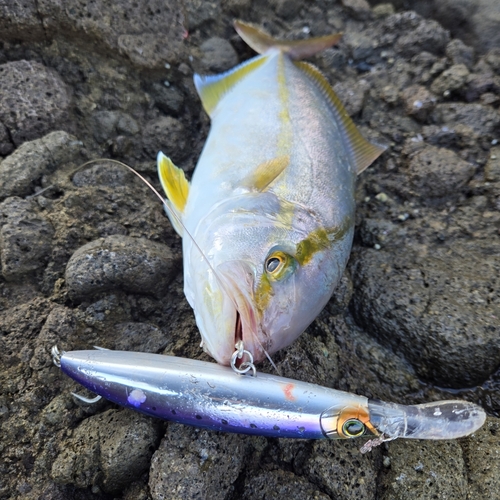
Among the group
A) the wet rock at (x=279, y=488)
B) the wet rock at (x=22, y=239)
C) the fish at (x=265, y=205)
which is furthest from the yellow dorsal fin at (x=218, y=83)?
the wet rock at (x=279, y=488)

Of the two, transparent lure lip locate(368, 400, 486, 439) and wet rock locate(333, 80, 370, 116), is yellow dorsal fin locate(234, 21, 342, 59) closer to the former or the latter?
wet rock locate(333, 80, 370, 116)

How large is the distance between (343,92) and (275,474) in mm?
2847

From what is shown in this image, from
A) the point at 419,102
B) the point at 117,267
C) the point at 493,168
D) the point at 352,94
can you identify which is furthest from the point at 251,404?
the point at 419,102

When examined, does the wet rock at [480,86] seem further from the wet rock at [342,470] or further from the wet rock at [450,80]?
the wet rock at [342,470]

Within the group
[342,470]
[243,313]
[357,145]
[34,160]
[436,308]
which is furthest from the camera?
[357,145]

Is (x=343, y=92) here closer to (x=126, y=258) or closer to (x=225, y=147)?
(x=225, y=147)

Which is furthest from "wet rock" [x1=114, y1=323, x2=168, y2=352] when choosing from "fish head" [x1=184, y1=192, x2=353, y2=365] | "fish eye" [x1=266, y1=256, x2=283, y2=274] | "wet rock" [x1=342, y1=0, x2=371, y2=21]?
"wet rock" [x1=342, y1=0, x2=371, y2=21]

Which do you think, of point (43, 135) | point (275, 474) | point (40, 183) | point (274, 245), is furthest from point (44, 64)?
point (275, 474)

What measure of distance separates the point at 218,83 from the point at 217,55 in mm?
504

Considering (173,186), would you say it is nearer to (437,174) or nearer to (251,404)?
(251,404)

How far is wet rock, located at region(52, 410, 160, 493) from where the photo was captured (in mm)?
1770

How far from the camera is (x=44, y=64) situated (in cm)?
276

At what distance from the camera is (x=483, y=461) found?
1863 mm

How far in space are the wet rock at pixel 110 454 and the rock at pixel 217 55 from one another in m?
2.71
